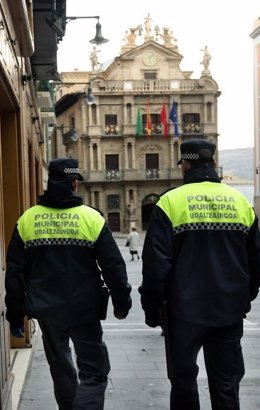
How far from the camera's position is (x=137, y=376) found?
6762 mm

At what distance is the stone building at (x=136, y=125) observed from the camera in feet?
184

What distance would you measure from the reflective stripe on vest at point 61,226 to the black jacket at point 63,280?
1.3 inches

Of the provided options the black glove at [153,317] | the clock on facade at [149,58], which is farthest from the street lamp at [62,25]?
the clock on facade at [149,58]

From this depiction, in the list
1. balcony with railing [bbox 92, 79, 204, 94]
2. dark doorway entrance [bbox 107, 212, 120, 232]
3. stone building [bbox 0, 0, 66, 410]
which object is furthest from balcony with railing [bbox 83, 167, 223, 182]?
stone building [bbox 0, 0, 66, 410]

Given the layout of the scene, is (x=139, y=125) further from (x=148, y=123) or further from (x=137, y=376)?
(x=137, y=376)

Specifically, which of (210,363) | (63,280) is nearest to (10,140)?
(63,280)

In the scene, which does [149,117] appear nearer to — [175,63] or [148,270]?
[175,63]

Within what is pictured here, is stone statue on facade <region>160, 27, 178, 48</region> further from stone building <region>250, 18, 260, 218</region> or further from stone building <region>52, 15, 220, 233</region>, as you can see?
stone building <region>250, 18, 260, 218</region>

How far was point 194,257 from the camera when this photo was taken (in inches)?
169

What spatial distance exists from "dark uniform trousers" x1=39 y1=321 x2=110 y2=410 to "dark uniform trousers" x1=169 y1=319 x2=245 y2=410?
475 mm

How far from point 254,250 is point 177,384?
978 millimetres

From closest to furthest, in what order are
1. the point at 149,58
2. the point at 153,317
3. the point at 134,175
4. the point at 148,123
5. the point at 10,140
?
1. the point at 153,317
2. the point at 10,140
3. the point at 148,123
4. the point at 134,175
5. the point at 149,58

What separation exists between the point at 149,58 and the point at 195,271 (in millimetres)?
53983

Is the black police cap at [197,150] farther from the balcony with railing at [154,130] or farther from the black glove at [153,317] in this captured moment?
the balcony with railing at [154,130]
